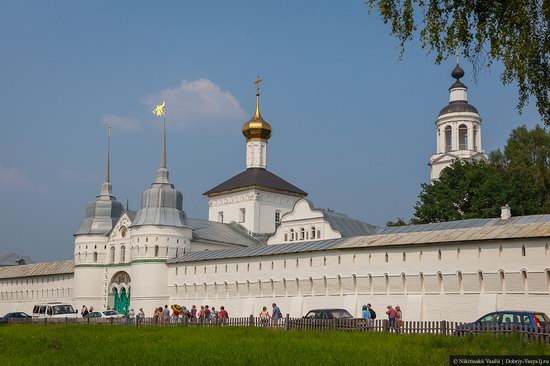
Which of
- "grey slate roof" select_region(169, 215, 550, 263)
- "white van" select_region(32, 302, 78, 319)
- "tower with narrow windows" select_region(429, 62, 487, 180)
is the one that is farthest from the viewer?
"tower with narrow windows" select_region(429, 62, 487, 180)

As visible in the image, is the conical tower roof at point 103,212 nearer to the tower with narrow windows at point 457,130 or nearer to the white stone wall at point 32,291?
the white stone wall at point 32,291

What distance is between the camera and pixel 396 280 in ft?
102

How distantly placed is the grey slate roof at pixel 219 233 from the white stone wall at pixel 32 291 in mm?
8229

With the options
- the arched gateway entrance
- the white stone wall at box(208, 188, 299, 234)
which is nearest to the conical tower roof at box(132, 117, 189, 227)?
the arched gateway entrance

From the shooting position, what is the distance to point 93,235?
1908 inches

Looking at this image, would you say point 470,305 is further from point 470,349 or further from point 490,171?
point 490,171

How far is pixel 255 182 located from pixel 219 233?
4.44 m

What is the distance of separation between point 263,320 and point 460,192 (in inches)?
895

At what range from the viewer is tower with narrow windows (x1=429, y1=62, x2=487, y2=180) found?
173 feet

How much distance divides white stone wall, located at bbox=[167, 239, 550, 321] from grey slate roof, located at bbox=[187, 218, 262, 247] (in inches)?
280

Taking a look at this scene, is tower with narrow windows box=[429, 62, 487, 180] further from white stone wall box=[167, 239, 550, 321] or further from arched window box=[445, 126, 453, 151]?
white stone wall box=[167, 239, 550, 321]

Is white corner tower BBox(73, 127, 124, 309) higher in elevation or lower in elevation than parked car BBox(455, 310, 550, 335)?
higher

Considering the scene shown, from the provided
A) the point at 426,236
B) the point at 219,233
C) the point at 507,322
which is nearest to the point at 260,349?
the point at 507,322

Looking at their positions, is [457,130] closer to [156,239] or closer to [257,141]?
[257,141]
